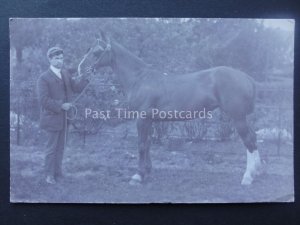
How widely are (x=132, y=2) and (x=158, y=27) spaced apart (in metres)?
0.08

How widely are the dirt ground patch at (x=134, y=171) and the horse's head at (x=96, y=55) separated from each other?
0.48 feet

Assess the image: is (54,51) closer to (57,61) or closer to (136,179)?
(57,61)

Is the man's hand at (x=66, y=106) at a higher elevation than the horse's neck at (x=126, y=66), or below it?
below

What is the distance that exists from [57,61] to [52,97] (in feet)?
0.25

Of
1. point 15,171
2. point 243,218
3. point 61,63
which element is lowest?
point 243,218

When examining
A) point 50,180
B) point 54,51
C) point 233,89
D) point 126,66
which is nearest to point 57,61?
point 54,51

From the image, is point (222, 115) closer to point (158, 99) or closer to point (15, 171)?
point (158, 99)

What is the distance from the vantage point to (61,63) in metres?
0.86

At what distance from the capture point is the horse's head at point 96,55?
86cm

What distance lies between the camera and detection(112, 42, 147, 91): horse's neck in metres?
0.86

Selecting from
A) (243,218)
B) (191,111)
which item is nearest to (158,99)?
(191,111)

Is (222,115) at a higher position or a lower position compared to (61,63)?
lower

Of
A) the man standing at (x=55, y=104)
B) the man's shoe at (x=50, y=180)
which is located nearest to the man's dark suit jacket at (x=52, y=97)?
the man standing at (x=55, y=104)

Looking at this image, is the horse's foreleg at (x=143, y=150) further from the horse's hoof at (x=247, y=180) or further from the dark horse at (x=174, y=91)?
the horse's hoof at (x=247, y=180)
